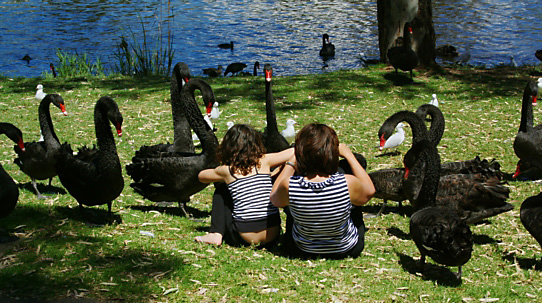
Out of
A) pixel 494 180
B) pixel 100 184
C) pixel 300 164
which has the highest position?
pixel 300 164

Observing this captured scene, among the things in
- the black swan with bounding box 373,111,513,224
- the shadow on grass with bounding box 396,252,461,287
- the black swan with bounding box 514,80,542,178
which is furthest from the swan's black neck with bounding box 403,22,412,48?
the shadow on grass with bounding box 396,252,461,287

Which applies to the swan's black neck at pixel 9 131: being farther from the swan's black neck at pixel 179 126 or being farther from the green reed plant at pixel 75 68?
the green reed plant at pixel 75 68

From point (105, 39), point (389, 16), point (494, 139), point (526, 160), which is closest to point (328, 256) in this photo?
point (526, 160)

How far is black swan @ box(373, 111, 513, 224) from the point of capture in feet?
17.1

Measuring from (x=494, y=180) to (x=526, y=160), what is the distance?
5.53 ft

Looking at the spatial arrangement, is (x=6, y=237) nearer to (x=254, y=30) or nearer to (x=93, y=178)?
(x=93, y=178)

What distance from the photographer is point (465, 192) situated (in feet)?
17.4

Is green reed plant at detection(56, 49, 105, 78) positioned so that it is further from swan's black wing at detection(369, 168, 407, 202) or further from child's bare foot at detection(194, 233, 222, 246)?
child's bare foot at detection(194, 233, 222, 246)

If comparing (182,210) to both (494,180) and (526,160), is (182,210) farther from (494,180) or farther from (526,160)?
(526,160)

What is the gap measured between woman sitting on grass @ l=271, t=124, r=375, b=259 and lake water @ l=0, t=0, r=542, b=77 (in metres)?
12.4

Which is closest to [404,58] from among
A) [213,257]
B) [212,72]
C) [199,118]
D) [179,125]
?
[212,72]

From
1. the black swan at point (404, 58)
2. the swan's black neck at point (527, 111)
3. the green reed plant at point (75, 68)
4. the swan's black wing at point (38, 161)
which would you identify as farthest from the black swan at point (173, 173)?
the green reed plant at point (75, 68)

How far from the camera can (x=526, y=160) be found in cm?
682

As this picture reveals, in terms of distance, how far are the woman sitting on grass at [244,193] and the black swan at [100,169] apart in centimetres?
95
